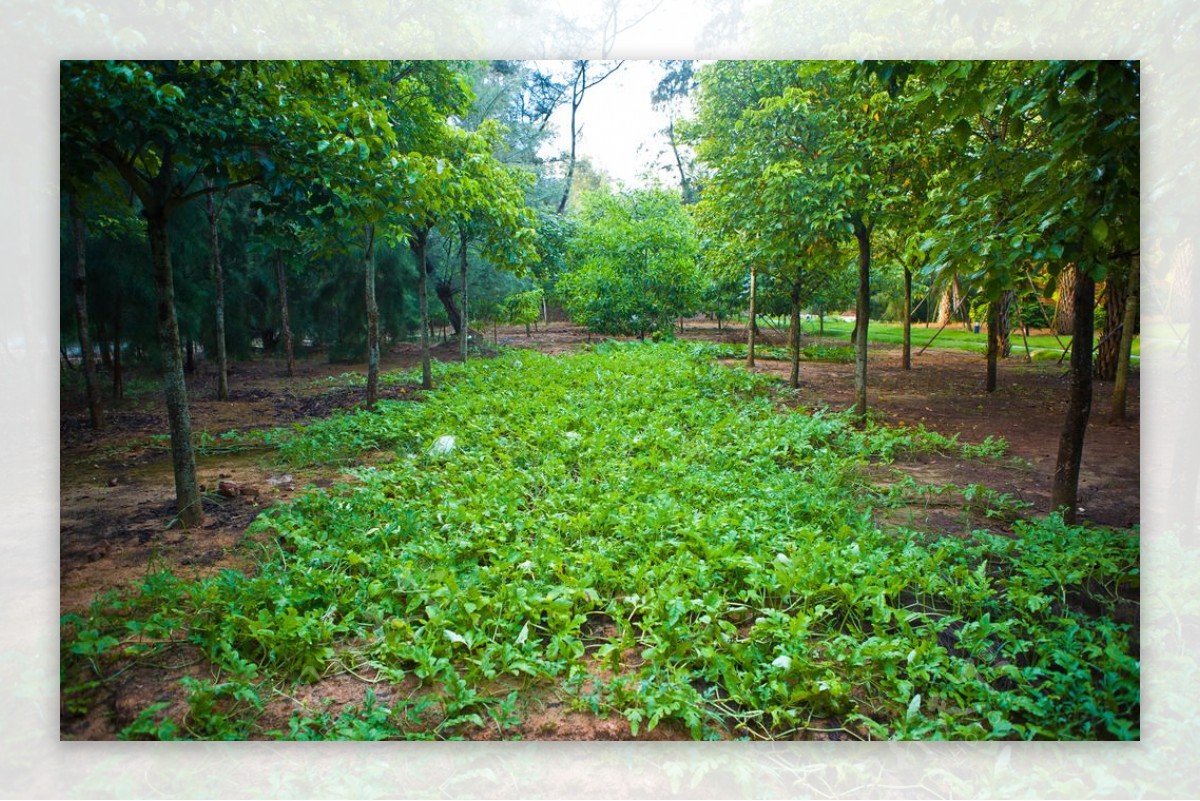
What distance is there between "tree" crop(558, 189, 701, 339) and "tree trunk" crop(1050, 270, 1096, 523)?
18.9 feet

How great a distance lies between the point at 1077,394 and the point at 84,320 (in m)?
3.88

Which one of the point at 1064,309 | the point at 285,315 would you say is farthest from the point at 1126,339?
the point at 285,315

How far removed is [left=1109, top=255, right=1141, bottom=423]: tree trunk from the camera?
2524 mm

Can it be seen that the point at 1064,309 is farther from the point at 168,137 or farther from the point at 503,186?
the point at 168,137

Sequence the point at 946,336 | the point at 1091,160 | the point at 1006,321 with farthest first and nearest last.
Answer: the point at 946,336 → the point at 1006,321 → the point at 1091,160

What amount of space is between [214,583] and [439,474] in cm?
121

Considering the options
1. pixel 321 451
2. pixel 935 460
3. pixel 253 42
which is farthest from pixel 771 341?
pixel 253 42

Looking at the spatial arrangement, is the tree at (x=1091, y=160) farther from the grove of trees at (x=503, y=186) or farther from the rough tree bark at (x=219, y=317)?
the rough tree bark at (x=219, y=317)

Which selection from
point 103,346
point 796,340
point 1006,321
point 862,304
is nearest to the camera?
point 103,346

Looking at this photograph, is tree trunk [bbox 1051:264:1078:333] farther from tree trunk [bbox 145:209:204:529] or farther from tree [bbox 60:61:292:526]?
tree trunk [bbox 145:209:204:529]

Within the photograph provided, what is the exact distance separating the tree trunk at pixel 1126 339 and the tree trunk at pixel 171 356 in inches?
138

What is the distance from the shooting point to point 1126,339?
343 cm

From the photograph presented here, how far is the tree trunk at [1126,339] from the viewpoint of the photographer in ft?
8.28

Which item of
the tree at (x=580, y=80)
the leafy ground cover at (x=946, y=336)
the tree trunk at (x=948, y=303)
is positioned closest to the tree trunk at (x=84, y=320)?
the tree at (x=580, y=80)
